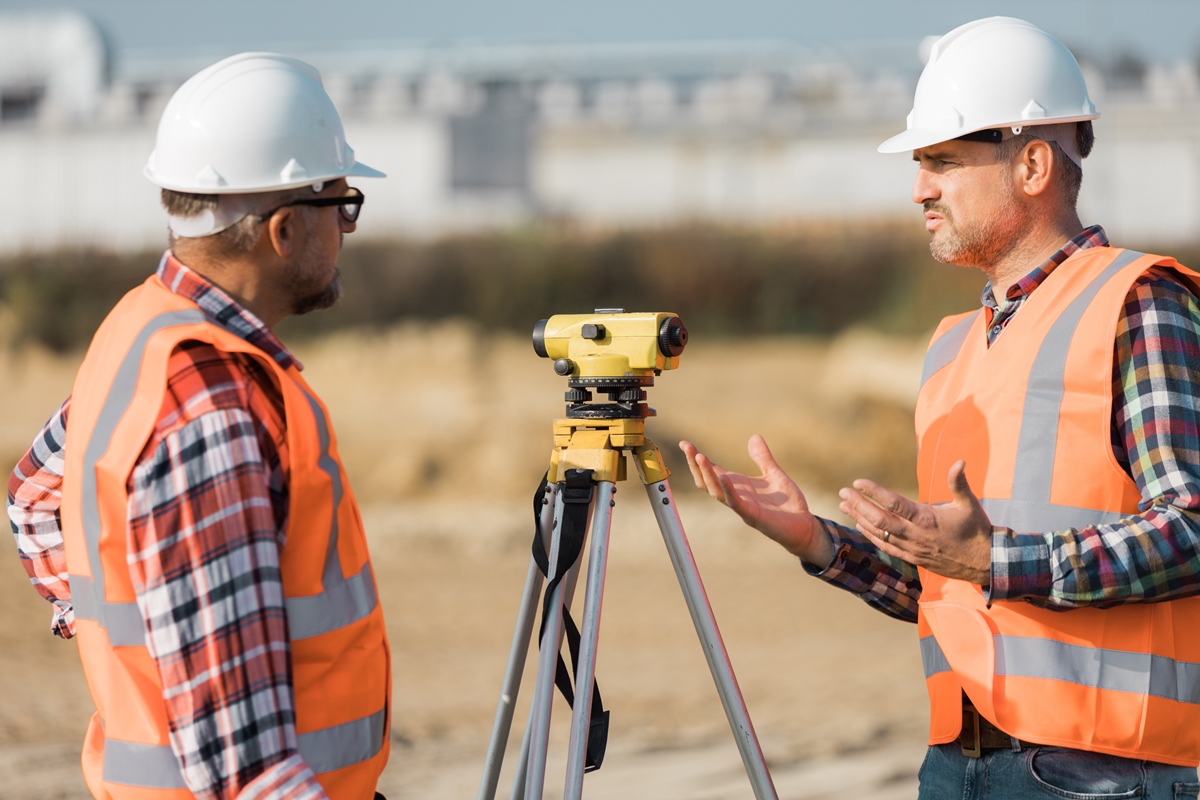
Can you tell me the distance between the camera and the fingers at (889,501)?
6.30ft

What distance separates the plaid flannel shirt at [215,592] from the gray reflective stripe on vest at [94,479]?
2.9 inches

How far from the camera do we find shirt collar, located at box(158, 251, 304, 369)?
1.86m

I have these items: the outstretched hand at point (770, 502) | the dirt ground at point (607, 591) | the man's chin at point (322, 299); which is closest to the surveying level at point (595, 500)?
the outstretched hand at point (770, 502)

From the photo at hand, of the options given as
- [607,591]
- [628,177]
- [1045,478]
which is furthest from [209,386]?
[628,177]

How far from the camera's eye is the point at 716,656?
2.36m

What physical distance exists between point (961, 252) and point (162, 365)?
1.53 m

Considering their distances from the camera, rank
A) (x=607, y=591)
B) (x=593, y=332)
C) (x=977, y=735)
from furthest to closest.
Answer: (x=607, y=591) < (x=593, y=332) < (x=977, y=735)

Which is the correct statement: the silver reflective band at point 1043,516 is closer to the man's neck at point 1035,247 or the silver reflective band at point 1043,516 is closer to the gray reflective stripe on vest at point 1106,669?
the gray reflective stripe on vest at point 1106,669

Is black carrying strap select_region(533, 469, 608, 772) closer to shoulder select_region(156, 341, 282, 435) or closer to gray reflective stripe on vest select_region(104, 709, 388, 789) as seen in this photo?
gray reflective stripe on vest select_region(104, 709, 388, 789)

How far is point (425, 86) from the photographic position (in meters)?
32.1

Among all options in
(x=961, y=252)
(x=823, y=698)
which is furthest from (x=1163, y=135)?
(x=961, y=252)

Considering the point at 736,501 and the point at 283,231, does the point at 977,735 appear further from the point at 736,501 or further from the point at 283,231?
the point at 283,231

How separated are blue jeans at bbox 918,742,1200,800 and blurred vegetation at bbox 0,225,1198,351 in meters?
17.9

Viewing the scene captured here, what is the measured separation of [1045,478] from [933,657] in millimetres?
457
